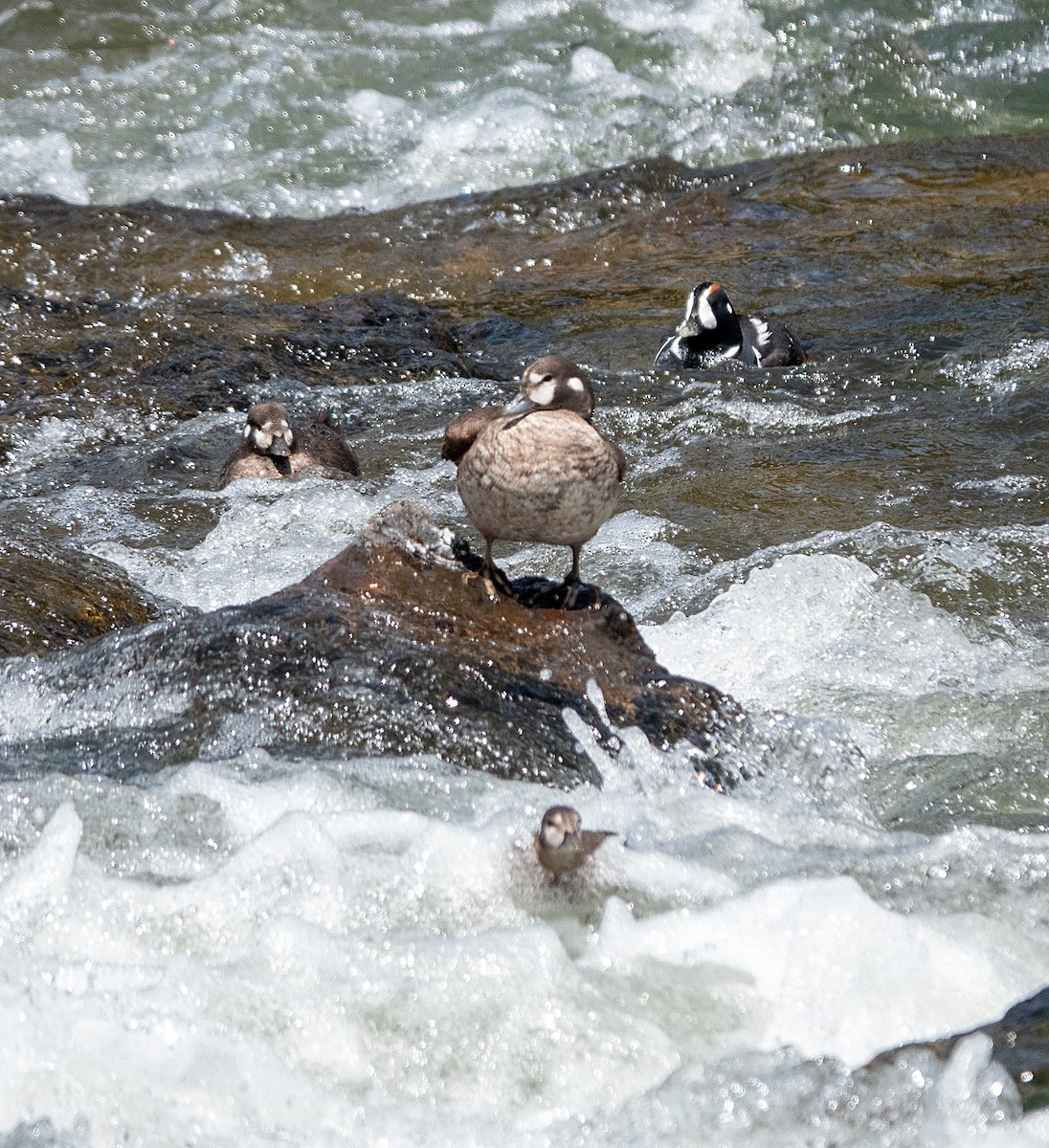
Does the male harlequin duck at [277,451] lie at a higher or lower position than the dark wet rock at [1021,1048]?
lower

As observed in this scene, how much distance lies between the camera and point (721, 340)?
8.74m

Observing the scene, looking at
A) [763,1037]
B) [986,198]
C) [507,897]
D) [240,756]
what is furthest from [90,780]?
[986,198]

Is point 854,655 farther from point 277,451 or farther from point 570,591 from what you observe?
point 277,451

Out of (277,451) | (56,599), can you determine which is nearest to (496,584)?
(56,599)

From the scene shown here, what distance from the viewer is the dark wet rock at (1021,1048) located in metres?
2.52

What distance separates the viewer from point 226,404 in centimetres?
836

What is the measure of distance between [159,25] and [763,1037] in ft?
47.4

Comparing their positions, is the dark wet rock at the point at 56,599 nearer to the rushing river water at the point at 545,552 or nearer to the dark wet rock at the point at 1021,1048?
the rushing river water at the point at 545,552

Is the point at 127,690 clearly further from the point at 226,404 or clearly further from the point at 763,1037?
the point at 226,404

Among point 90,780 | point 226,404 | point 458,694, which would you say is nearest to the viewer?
point 90,780

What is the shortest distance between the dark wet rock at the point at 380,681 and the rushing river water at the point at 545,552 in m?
0.04

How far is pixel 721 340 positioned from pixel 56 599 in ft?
16.7

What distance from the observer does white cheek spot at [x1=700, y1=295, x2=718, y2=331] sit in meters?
8.95

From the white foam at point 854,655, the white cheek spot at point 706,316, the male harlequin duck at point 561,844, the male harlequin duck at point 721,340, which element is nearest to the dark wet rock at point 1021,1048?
the male harlequin duck at point 561,844
